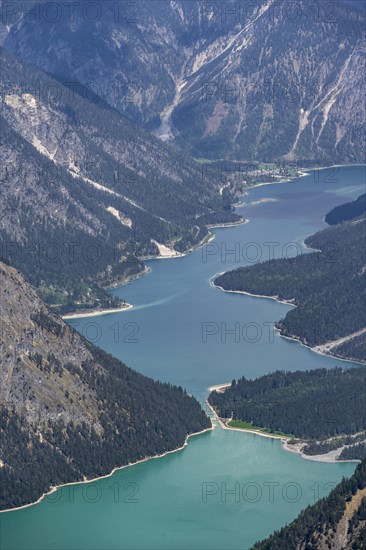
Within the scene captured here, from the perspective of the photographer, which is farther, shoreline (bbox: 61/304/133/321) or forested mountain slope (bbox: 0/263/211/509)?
shoreline (bbox: 61/304/133/321)

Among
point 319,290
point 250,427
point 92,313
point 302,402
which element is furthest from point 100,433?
point 319,290

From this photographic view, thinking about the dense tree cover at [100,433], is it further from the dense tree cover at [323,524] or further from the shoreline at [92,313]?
the shoreline at [92,313]

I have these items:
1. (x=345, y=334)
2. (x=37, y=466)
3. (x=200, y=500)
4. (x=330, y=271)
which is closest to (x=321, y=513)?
(x=200, y=500)

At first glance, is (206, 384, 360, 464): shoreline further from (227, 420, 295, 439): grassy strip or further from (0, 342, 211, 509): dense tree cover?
(0, 342, 211, 509): dense tree cover

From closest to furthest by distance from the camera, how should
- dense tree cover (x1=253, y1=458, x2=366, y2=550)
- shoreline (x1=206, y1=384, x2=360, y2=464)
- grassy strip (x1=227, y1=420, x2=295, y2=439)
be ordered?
dense tree cover (x1=253, y1=458, x2=366, y2=550)
shoreline (x1=206, y1=384, x2=360, y2=464)
grassy strip (x1=227, y1=420, x2=295, y2=439)

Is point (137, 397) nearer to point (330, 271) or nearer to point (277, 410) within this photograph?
point (277, 410)

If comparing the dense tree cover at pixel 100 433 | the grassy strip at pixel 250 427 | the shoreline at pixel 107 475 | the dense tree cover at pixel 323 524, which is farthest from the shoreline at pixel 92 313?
the dense tree cover at pixel 323 524

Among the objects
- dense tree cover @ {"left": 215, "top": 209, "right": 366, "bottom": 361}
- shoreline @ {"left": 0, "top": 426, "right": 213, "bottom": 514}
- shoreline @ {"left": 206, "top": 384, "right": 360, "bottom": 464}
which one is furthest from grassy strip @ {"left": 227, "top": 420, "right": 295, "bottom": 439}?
dense tree cover @ {"left": 215, "top": 209, "right": 366, "bottom": 361}
